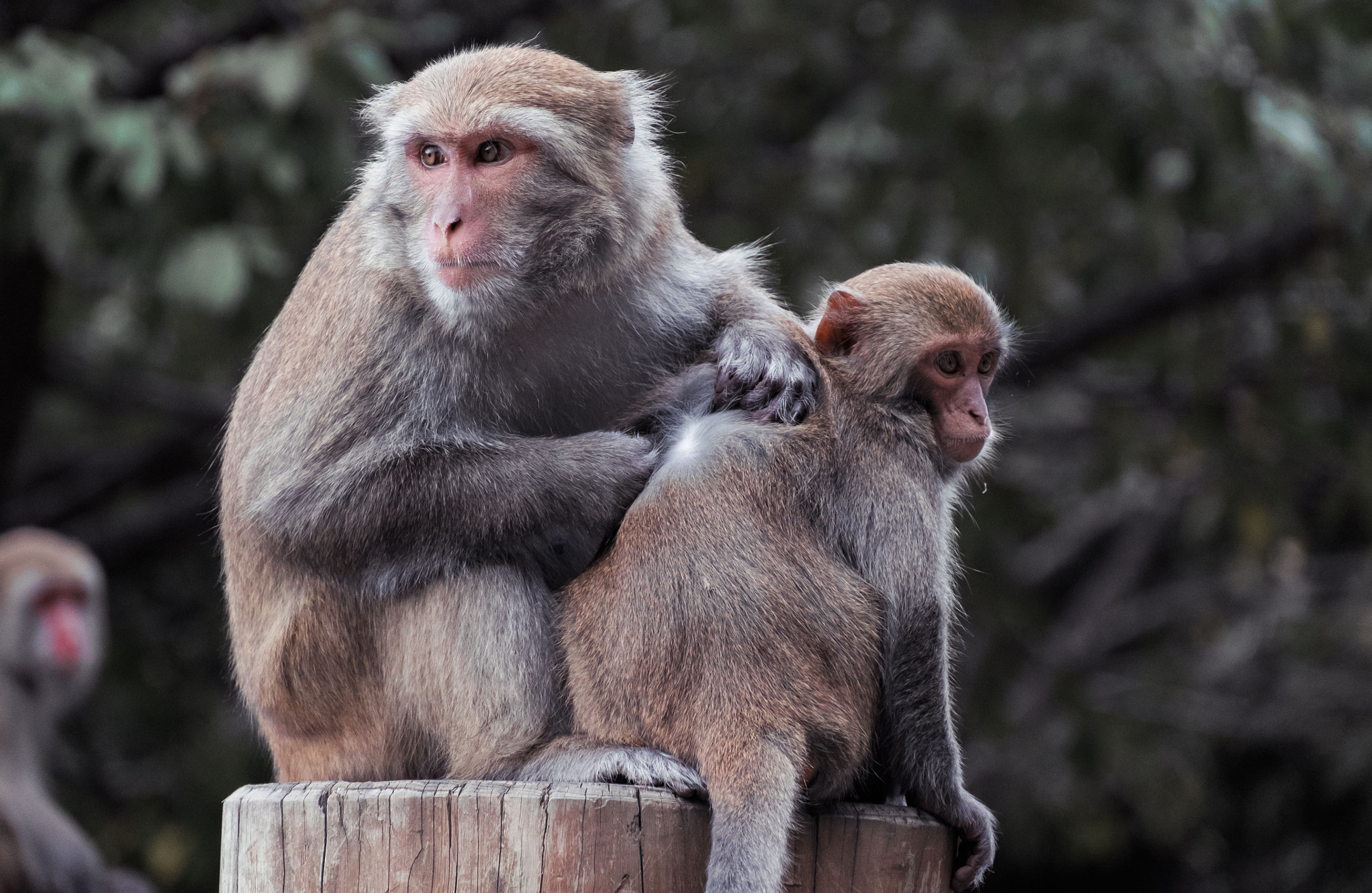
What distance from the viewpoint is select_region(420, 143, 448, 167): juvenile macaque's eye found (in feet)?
12.6

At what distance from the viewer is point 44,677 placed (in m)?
9.70

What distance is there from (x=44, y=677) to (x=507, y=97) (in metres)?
7.32

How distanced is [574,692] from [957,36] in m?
5.60

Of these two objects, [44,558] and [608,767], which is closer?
[608,767]

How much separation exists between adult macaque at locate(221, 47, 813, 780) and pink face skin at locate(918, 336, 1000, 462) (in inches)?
→ 13.1

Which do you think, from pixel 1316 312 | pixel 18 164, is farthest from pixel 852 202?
pixel 18 164

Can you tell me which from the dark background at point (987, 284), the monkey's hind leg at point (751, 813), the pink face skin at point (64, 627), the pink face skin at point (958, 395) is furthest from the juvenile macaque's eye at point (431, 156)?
the pink face skin at point (64, 627)

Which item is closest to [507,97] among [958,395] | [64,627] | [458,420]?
[458,420]

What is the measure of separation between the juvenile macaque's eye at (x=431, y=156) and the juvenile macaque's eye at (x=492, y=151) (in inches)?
3.8

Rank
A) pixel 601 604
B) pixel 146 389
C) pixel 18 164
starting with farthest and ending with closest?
pixel 146 389
pixel 18 164
pixel 601 604

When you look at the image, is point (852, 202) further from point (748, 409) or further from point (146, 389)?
point (748, 409)

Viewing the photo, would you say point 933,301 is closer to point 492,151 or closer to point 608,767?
point 492,151

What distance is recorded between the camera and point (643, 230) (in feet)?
13.4

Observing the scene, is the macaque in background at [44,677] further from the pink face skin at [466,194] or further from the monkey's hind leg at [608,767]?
the pink face skin at [466,194]
